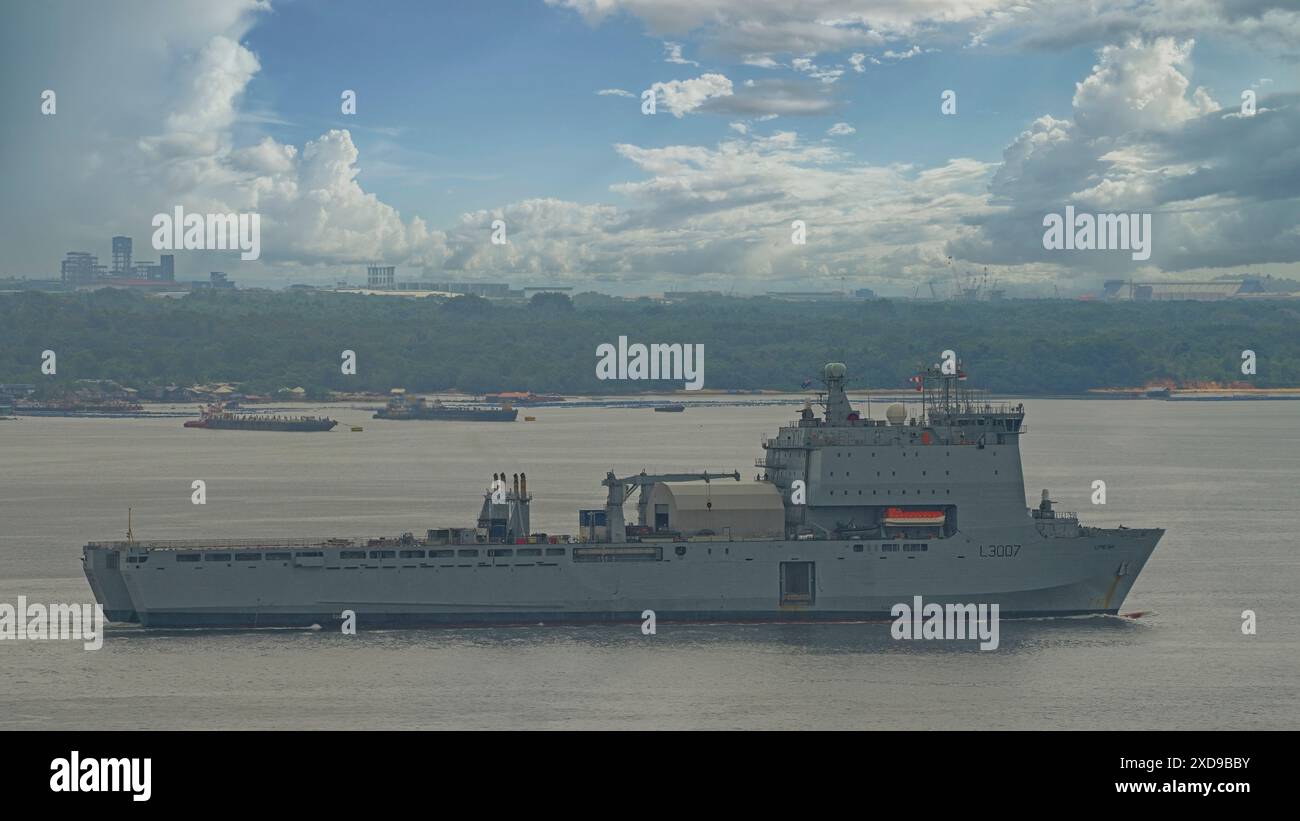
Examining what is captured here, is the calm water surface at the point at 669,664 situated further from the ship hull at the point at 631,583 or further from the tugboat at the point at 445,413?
the tugboat at the point at 445,413

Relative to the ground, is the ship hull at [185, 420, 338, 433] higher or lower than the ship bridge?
higher

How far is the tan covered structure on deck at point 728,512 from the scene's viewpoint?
137ft

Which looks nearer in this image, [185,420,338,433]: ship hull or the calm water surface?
the calm water surface

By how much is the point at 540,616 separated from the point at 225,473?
60661 mm

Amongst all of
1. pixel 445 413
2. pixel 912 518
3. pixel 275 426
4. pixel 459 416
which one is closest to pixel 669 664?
pixel 912 518

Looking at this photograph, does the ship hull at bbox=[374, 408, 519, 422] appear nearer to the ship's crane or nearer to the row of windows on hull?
the ship's crane

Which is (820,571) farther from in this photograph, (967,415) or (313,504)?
(313,504)

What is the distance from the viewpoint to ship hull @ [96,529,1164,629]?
1586 inches

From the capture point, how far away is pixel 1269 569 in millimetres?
52625

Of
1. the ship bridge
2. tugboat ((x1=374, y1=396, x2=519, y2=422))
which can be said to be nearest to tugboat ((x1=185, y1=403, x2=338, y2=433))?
tugboat ((x1=374, y1=396, x2=519, y2=422))

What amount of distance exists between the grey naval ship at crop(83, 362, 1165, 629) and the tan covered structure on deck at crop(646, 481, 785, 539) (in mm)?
40

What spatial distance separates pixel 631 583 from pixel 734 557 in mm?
2859
